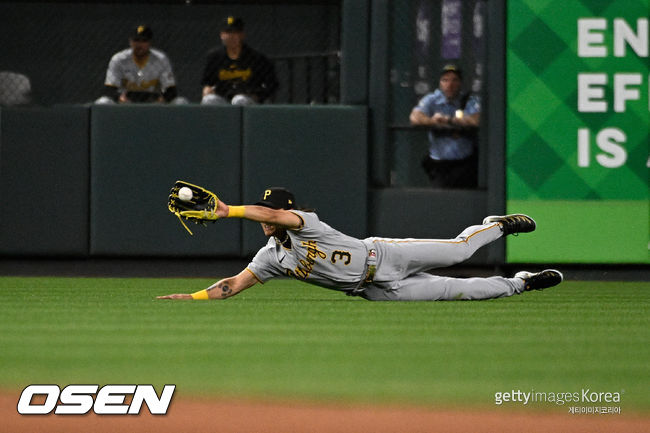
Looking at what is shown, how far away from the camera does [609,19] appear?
12047 mm

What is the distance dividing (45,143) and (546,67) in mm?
5985

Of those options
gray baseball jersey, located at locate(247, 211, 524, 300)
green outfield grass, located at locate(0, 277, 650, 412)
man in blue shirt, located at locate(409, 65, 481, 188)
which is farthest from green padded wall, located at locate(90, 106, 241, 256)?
gray baseball jersey, located at locate(247, 211, 524, 300)

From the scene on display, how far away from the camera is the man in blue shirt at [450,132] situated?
12398mm

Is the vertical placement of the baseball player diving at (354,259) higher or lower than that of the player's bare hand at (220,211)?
lower

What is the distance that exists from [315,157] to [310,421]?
8.78 m

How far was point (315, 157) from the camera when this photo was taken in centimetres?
1240

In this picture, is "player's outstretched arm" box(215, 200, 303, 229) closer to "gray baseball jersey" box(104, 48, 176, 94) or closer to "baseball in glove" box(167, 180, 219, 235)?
"baseball in glove" box(167, 180, 219, 235)

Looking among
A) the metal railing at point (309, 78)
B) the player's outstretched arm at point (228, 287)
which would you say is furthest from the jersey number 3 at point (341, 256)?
the metal railing at point (309, 78)

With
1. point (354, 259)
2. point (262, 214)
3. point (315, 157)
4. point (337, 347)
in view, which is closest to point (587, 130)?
point (315, 157)

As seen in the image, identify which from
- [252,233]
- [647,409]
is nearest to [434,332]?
[647,409]

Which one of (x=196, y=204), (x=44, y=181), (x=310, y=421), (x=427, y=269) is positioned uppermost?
(x=44, y=181)

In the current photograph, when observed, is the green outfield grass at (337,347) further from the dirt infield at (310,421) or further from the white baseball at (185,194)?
the white baseball at (185,194)

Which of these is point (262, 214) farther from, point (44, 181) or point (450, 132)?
point (44, 181)

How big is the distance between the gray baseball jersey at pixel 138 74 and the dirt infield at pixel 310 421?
8.99 metres
